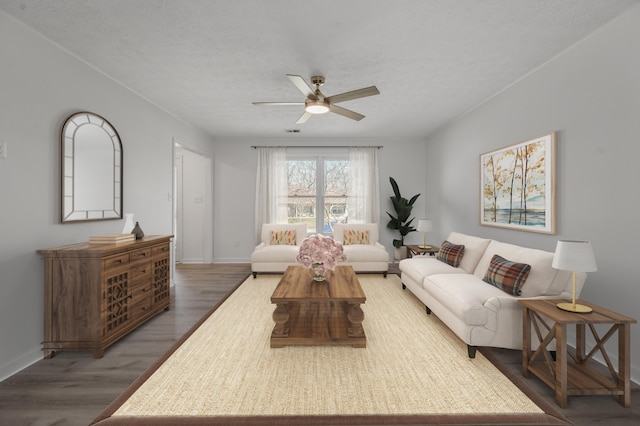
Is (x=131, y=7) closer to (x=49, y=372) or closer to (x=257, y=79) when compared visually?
(x=257, y=79)

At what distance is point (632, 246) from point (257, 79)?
3.70m

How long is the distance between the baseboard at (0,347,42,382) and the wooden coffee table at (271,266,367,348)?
1.95 metres

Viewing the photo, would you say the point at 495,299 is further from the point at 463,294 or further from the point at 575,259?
the point at 575,259

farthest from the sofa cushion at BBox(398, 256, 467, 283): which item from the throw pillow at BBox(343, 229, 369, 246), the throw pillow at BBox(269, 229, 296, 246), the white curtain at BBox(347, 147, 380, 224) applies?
→ the throw pillow at BBox(269, 229, 296, 246)

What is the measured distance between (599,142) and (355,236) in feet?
12.0

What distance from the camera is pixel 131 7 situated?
78.4 inches

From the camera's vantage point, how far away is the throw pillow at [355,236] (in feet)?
17.5

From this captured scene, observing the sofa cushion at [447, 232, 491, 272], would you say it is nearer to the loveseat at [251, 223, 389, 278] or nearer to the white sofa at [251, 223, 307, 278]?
the loveseat at [251, 223, 389, 278]

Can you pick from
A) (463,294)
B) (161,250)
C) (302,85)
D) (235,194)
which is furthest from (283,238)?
(463,294)

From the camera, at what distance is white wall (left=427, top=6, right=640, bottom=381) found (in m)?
2.07

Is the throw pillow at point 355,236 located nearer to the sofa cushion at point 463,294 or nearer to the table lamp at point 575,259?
the sofa cushion at point 463,294

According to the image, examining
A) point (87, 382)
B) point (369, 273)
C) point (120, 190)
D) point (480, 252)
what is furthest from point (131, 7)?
point (369, 273)

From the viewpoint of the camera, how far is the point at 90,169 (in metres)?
2.79

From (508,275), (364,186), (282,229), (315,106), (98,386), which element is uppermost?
(315,106)
